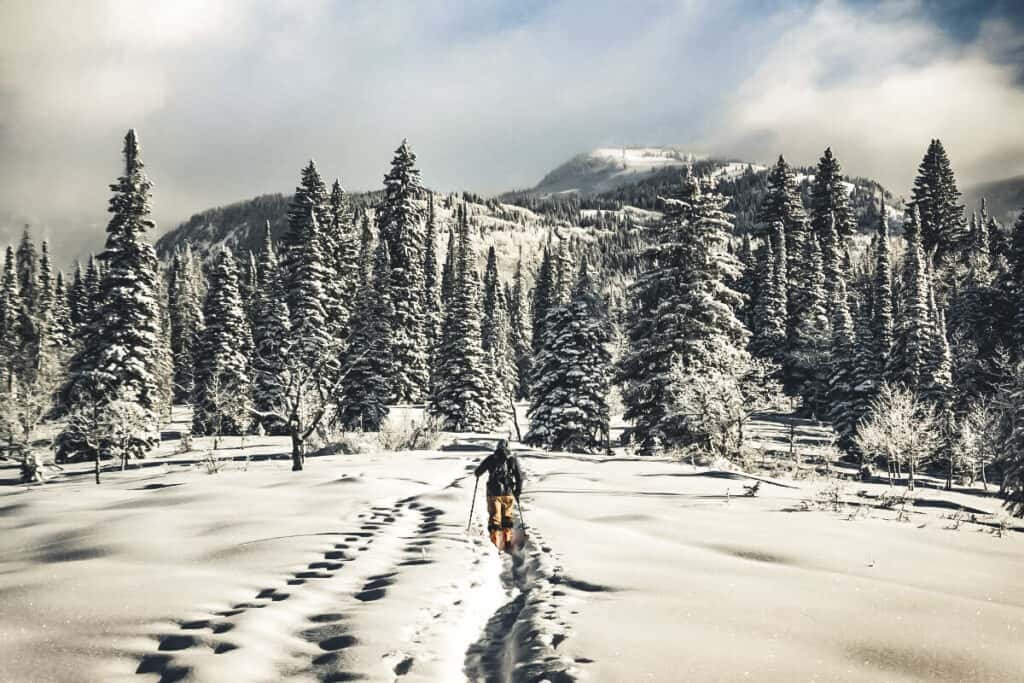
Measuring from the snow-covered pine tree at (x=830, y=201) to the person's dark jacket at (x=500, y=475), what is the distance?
79768 millimetres

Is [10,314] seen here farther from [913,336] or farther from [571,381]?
[913,336]

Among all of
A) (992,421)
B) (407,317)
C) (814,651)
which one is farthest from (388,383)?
(814,651)

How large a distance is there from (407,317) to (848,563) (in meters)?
43.1

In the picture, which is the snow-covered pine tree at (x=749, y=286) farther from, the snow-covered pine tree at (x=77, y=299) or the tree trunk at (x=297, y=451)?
the snow-covered pine tree at (x=77, y=299)

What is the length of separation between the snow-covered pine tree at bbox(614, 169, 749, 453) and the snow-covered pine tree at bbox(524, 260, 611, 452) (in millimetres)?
3156

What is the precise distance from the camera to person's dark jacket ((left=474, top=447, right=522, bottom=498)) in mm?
10416

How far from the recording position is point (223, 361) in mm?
45125

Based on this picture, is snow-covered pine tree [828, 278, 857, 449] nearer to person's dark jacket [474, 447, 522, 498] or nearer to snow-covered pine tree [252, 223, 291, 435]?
person's dark jacket [474, 447, 522, 498]

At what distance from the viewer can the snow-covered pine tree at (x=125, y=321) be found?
30609 mm

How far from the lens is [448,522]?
11547mm

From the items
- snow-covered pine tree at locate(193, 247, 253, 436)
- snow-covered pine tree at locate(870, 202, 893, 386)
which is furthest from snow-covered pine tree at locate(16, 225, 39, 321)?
snow-covered pine tree at locate(870, 202, 893, 386)

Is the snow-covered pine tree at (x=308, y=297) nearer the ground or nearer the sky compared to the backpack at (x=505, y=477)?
nearer the sky

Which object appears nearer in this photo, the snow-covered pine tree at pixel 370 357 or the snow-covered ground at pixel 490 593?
the snow-covered ground at pixel 490 593

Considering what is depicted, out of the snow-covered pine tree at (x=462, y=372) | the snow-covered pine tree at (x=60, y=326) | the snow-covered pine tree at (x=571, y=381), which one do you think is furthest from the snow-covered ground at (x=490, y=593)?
the snow-covered pine tree at (x=60, y=326)
